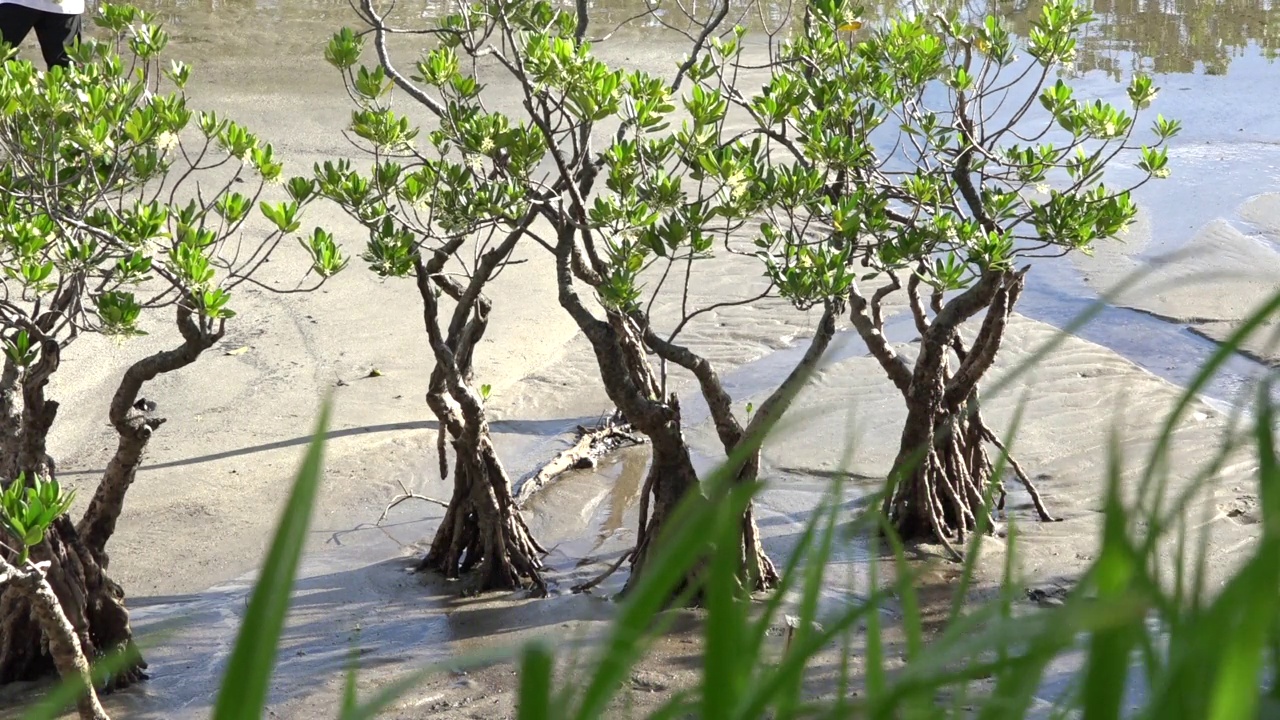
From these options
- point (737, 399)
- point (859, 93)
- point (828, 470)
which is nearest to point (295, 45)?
point (737, 399)

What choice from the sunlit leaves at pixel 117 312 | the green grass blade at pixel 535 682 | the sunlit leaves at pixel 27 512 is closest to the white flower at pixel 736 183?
the sunlit leaves at pixel 117 312

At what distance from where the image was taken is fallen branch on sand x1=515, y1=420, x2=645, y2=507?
604 centimetres

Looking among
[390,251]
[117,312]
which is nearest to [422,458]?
[390,251]

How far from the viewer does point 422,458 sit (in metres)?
6.33

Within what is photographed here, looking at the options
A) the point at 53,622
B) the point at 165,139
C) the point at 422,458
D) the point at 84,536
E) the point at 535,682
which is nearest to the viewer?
the point at 535,682

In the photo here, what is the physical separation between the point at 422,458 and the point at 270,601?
5.59 m

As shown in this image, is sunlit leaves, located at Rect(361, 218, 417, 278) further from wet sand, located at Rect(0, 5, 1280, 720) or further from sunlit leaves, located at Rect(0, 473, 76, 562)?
sunlit leaves, located at Rect(0, 473, 76, 562)

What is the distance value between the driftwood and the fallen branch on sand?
2.44 meters

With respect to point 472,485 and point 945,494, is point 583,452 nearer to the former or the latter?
point 472,485

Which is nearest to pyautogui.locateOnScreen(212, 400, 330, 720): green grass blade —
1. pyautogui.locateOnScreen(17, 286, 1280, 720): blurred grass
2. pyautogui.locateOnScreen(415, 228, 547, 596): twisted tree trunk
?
pyautogui.locateOnScreen(17, 286, 1280, 720): blurred grass

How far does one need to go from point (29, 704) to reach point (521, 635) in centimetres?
156

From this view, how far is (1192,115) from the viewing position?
12805 mm

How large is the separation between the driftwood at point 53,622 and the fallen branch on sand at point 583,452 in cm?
244

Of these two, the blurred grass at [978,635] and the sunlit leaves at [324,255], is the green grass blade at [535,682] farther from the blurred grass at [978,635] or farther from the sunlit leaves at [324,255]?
the sunlit leaves at [324,255]
